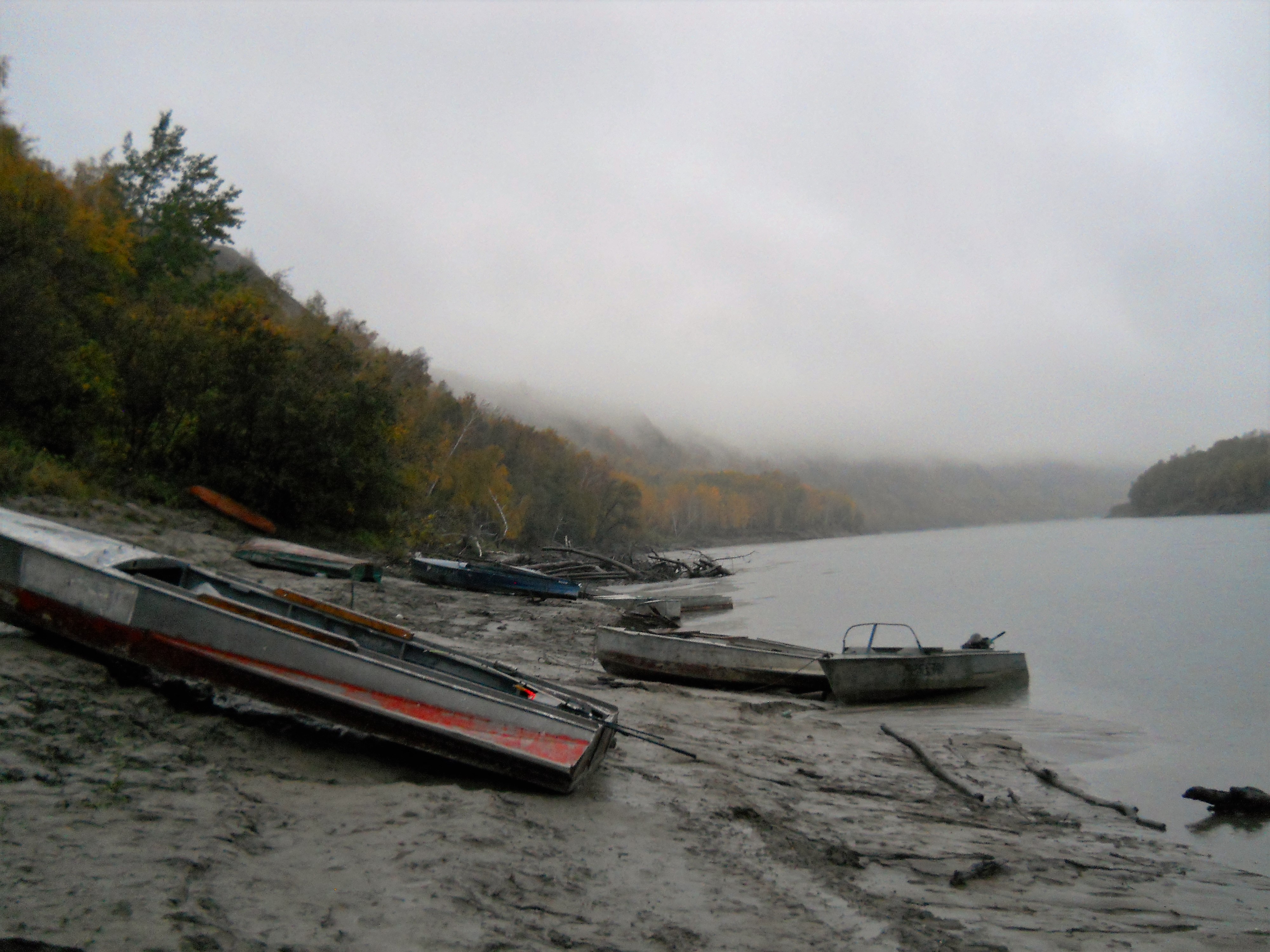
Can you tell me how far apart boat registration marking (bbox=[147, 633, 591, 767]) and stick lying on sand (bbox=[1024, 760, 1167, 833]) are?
21.2 ft

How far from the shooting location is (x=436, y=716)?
596 cm

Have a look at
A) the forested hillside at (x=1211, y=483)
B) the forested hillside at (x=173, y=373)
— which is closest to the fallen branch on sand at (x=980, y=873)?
the forested hillside at (x=173, y=373)

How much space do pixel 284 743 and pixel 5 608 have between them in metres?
2.93

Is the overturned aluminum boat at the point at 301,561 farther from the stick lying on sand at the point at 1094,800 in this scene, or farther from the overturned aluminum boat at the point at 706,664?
the stick lying on sand at the point at 1094,800

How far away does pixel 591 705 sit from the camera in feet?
25.5

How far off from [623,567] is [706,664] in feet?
94.9

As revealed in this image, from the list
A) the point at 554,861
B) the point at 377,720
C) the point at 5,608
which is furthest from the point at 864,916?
the point at 5,608

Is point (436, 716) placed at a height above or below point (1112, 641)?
below

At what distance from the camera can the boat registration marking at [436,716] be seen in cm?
588

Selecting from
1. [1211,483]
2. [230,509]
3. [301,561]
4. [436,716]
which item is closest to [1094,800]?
[436,716]

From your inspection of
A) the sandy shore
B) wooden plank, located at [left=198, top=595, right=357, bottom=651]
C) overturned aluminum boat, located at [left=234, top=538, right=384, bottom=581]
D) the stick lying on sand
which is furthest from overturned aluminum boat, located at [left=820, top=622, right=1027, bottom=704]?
overturned aluminum boat, located at [left=234, top=538, right=384, bottom=581]

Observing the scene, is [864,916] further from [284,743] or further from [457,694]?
[284,743]

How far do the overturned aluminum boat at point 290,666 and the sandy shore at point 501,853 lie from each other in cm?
26

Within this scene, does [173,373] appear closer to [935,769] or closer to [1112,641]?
[935,769]
